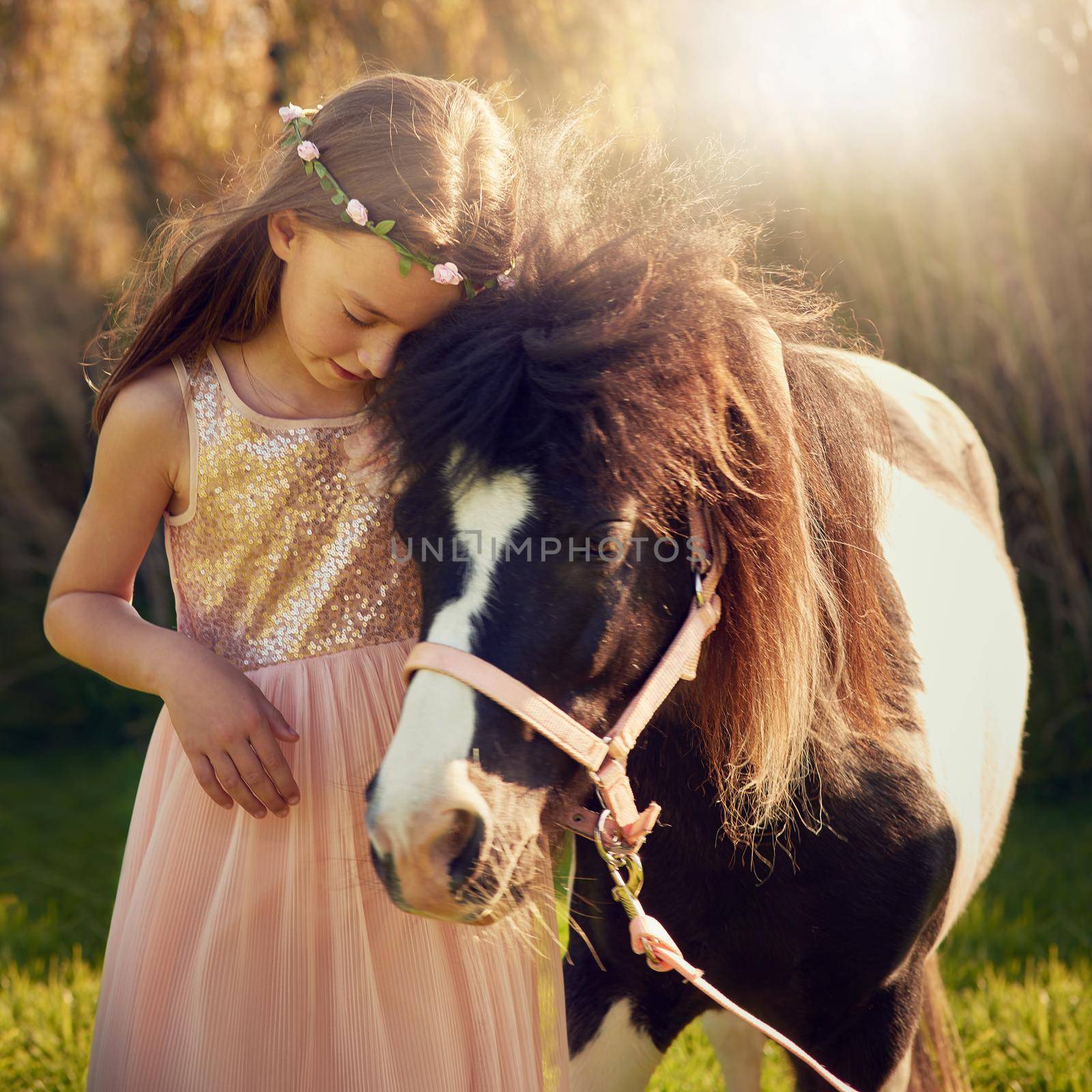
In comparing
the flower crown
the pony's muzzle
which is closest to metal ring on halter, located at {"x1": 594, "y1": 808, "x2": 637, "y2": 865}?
the pony's muzzle

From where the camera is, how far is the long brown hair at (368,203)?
3.90 feet

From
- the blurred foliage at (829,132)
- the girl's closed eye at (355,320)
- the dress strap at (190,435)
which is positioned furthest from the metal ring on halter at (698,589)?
the blurred foliage at (829,132)

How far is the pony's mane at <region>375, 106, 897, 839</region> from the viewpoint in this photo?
102 cm

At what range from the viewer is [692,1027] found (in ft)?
7.91

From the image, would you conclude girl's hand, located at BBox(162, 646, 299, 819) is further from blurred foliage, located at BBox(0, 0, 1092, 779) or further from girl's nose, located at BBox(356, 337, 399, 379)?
blurred foliage, located at BBox(0, 0, 1092, 779)

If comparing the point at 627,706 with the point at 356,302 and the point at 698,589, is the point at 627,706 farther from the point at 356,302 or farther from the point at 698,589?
the point at 356,302

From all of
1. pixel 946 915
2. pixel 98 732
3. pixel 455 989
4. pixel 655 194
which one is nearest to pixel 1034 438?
pixel 946 915

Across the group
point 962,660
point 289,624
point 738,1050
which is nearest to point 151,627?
point 289,624

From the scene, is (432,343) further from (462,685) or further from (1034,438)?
(1034,438)

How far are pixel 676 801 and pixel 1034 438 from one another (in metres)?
3.34

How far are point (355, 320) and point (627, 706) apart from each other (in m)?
0.53

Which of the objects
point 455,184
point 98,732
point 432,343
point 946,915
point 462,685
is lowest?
point 98,732

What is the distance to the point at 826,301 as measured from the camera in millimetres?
1344

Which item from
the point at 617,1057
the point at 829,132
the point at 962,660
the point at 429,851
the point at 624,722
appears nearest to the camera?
the point at 429,851
